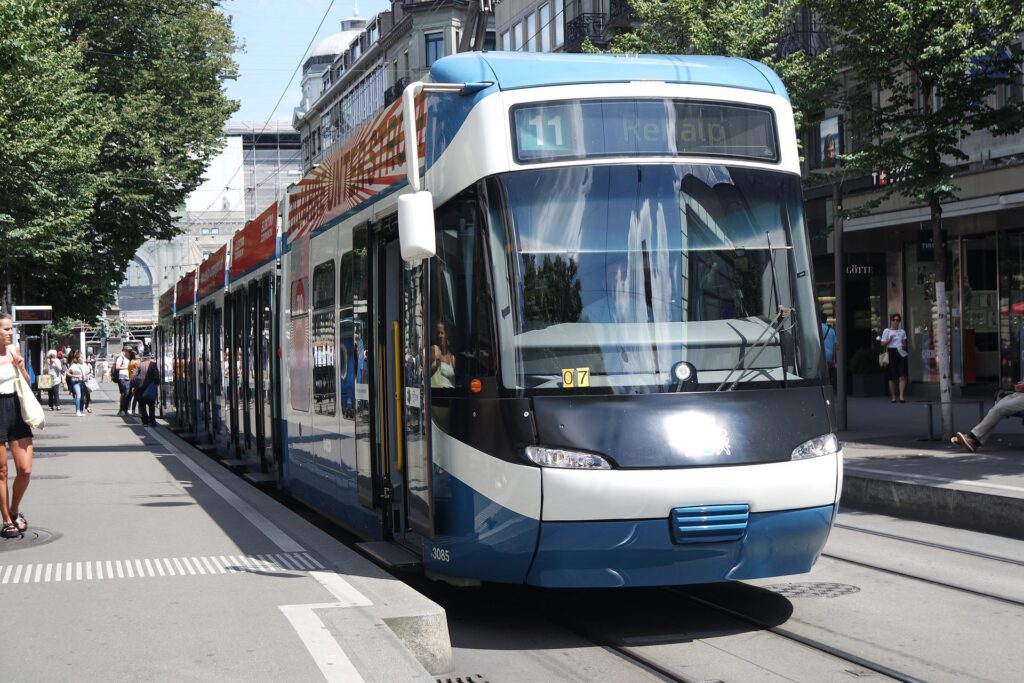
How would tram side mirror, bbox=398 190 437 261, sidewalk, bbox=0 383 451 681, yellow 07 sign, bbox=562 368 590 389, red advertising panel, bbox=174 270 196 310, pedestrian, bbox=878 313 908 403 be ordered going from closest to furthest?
sidewalk, bbox=0 383 451 681, yellow 07 sign, bbox=562 368 590 389, tram side mirror, bbox=398 190 437 261, red advertising panel, bbox=174 270 196 310, pedestrian, bbox=878 313 908 403

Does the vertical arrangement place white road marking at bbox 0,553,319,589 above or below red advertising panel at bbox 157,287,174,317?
below

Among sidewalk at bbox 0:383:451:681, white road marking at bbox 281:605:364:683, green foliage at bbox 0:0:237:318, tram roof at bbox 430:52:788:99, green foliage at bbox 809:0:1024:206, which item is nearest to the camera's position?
white road marking at bbox 281:605:364:683

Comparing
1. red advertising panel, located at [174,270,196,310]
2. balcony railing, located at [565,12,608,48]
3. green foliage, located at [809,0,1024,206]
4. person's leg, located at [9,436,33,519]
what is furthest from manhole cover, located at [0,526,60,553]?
balcony railing, located at [565,12,608,48]

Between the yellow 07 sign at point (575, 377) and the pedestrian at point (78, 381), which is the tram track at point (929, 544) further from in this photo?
the pedestrian at point (78, 381)

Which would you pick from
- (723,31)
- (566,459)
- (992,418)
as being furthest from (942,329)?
(566,459)

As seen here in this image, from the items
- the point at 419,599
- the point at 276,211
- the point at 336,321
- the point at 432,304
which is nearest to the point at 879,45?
the point at 276,211

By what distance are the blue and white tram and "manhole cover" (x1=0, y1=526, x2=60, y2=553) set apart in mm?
3315

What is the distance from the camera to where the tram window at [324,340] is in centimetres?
1030

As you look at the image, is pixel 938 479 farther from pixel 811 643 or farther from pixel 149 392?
pixel 149 392

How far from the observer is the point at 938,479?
12141 mm

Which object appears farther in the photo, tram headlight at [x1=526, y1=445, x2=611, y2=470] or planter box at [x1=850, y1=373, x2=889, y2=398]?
planter box at [x1=850, y1=373, x2=889, y2=398]

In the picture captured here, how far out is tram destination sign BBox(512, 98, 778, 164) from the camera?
7.00 m

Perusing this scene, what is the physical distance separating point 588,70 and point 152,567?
3.99m

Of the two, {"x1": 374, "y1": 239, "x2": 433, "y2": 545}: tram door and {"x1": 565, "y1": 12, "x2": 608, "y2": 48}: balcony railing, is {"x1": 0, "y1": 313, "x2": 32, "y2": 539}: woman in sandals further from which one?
{"x1": 565, "y1": 12, "x2": 608, "y2": 48}: balcony railing
